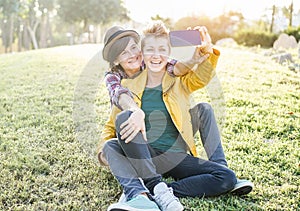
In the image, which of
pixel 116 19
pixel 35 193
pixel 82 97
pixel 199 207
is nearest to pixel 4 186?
pixel 35 193

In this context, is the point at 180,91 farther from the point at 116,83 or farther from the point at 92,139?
the point at 92,139

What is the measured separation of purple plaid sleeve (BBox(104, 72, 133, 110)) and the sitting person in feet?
0.19

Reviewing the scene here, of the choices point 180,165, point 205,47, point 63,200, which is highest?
point 205,47

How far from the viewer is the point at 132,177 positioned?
1926 mm

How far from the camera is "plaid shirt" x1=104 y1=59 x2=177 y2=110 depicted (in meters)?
2.13

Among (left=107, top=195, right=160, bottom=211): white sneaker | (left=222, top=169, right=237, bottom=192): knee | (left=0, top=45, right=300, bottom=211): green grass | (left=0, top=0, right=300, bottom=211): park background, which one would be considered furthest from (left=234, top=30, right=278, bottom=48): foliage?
(left=107, top=195, right=160, bottom=211): white sneaker

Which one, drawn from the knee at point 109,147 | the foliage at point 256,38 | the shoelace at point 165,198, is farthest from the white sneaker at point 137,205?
the foliage at point 256,38

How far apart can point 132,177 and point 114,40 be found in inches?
30.0

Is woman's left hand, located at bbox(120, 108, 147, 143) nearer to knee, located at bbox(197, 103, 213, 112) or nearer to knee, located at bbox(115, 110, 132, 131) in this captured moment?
knee, located at bbox(115, 110, 132, 131)

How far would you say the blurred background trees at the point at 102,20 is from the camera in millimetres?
14235

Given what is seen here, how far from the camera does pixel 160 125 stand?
220cm

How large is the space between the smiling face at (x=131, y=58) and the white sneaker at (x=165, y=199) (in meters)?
0.70

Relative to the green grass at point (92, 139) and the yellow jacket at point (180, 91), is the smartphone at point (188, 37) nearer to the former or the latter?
the yellow jacket at point (180, 91)

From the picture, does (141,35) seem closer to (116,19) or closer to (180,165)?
(180,165)
